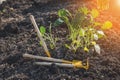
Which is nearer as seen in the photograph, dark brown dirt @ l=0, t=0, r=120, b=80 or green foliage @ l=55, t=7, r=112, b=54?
Answer: dark brown dirt @ l=0, t=0, r=120, b=80

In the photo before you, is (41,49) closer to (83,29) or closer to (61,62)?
(61,62)

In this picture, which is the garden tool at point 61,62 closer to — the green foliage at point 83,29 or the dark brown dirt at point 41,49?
the dark brown dirt at point 41,49

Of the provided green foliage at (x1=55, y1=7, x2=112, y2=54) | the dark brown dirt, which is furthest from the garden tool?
green foliage at (x1=55, y1=7, x2=112, y2=54)

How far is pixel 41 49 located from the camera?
3355 mm

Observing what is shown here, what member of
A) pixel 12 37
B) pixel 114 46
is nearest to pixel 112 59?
pixel 114 46

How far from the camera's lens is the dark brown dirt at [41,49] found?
295cm

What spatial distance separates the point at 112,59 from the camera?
3117 mm

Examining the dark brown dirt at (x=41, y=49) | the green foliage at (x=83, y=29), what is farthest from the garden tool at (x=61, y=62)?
the green foliage at (x=83, y=29)

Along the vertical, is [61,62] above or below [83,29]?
below

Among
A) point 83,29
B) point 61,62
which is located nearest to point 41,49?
point 61,62

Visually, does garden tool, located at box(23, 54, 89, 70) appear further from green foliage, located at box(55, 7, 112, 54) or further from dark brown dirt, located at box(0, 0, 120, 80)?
green foliage, located at box(55, 7, 112, 54)

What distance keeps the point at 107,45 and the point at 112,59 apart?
278mm

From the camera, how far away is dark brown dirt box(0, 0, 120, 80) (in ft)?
9.66

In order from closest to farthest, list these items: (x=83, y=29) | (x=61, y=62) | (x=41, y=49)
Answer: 1. (x=61, y=62)
2. (x=83, y=29)
3. (x=41, y=49)
